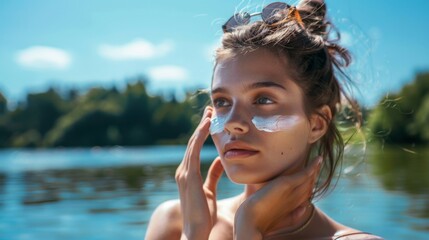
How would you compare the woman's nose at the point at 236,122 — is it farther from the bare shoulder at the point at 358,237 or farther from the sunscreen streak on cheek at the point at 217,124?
the bare shoulder at the point at 358,237

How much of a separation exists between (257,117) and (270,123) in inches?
2.7

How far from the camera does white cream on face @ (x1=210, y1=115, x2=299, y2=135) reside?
3035mm

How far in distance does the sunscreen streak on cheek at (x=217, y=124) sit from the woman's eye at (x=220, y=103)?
6cm

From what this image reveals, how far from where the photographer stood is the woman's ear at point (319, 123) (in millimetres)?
3299

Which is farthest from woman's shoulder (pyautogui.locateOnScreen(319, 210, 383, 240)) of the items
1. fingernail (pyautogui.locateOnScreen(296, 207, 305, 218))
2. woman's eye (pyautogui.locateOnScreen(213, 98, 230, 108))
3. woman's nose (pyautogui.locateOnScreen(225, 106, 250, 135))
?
woman's eye (pyautogui.locateOnScreen(213, 98, 230, 108))

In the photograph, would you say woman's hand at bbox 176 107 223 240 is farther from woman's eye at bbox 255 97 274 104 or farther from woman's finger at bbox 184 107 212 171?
woman's eye at bbox 255 97 274 104

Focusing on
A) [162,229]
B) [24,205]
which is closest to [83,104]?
[24,205]

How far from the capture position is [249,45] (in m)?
3.16

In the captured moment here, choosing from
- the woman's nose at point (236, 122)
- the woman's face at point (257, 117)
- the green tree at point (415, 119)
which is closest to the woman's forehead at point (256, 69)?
the woman's face at point (257, 117)

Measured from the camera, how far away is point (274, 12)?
3369 millimetres

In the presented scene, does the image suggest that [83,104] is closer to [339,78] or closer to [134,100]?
[134,100]

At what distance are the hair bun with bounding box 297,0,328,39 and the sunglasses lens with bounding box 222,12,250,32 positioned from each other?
31cm

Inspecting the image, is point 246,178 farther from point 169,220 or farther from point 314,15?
point 314,15

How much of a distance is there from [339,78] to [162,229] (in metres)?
1.29
